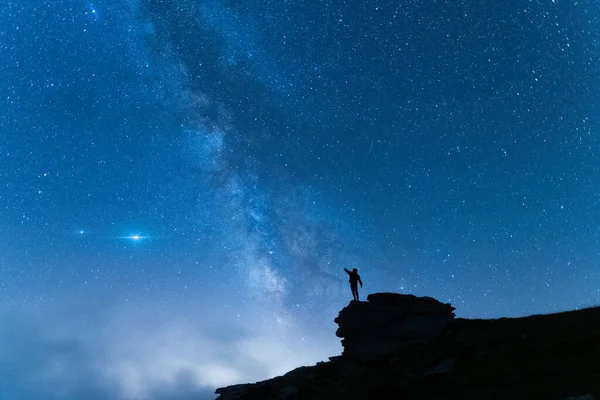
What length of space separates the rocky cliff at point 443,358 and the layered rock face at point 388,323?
0.05 meters

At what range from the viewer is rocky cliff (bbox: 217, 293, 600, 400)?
13578 mm

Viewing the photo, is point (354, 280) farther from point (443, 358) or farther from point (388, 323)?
point (443, 358)

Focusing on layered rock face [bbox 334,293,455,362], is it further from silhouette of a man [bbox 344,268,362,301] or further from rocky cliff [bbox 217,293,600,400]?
silhouette of a man [bbox 344,268,362,301]

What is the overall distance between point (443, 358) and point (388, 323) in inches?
210

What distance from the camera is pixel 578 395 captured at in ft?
35.6

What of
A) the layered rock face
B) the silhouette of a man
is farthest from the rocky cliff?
the silhouette of a man

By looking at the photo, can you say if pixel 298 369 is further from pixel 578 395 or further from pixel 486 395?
pixel 578 395

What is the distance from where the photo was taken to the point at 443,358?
1788 cm

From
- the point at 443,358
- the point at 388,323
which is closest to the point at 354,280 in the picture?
the point at 388,323

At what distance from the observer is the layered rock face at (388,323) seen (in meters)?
21.2

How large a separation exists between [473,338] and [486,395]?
6.06 meters

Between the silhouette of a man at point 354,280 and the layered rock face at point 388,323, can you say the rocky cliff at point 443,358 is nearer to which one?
the layered rock face at point 388,323

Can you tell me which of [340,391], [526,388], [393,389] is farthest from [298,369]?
[526,388]

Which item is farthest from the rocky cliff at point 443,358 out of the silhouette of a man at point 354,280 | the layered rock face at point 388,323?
the silhouette of a man at point 354,280
